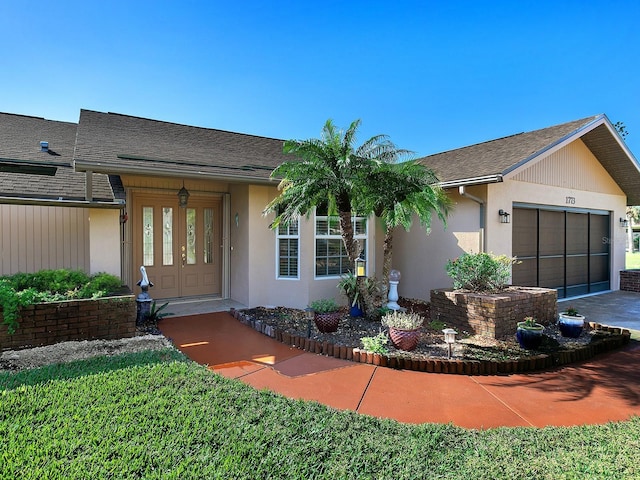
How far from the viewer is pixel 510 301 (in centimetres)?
616

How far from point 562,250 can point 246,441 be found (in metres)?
11.0

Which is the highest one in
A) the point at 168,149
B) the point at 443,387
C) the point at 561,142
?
the point at 561,142

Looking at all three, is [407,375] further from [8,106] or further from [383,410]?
[8,106]

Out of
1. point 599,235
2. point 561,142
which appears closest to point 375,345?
point 561,142

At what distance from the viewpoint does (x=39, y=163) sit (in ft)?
24.2

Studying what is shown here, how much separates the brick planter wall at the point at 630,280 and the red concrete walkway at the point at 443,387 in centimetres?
791

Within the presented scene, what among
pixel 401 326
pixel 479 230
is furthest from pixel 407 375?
pixel 479 230

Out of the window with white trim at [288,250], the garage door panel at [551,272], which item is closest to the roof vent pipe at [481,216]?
the garage door panel at [551,272]

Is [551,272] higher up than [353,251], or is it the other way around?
[353,251]

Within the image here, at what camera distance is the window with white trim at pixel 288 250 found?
8.31 metres

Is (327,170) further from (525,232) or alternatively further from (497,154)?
(525,232)

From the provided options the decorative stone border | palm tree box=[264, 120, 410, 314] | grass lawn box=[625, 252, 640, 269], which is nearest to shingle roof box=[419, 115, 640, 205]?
palm tree box=[264, 120, 410, 314]

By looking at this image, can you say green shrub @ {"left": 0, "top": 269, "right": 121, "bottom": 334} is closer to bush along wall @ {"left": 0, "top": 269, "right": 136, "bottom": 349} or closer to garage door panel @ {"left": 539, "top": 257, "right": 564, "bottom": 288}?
bush along wall @ {"left": 0, "top": 269, "right": 136, "bottom": 349}

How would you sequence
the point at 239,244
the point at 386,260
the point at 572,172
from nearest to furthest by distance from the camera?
1. the point at 386,260
2. the point at 239,244
3. the point at 572,172
